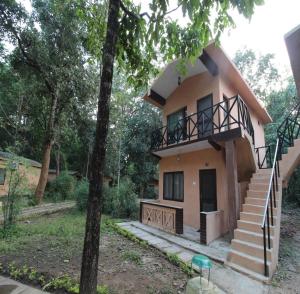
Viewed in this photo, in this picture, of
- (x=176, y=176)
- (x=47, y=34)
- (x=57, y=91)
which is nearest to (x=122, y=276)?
(x=176, y=176)

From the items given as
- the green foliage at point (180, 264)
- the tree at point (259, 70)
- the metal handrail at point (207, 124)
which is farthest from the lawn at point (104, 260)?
the tree at point (259, 70)

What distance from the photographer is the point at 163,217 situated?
25.4 feet

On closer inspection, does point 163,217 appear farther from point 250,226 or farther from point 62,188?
point 62,188

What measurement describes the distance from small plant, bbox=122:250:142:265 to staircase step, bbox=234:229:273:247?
247 centimetres

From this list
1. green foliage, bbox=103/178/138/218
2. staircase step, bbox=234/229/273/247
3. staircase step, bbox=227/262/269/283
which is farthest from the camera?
green foliage, bbox=103/178/138/218

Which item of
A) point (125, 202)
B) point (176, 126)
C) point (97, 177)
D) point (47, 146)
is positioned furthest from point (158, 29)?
point (47, 146)

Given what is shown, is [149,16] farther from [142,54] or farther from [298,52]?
[298,52]

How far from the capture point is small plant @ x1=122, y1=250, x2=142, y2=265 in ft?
16.5

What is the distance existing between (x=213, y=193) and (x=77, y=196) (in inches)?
304

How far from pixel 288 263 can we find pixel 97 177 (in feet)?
16.7

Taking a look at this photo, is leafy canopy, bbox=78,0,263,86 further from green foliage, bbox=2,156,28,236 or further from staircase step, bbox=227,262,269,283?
green foliage, bbox=2,156,28,236

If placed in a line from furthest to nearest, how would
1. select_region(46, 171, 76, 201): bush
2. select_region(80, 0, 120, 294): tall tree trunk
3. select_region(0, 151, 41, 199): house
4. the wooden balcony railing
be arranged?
select_region(46, 171, 76, 201): bush → select_region(0, 151, 41, 199): house → the wooden balcony railing → select_region(80, 0, 120, 294): tall tree trunk

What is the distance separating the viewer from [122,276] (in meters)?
4.18

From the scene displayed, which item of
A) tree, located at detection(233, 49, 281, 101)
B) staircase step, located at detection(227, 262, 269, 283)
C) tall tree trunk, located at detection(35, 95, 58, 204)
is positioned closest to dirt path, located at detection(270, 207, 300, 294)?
staircase step, located at detection(227, 262, 269, 283)
